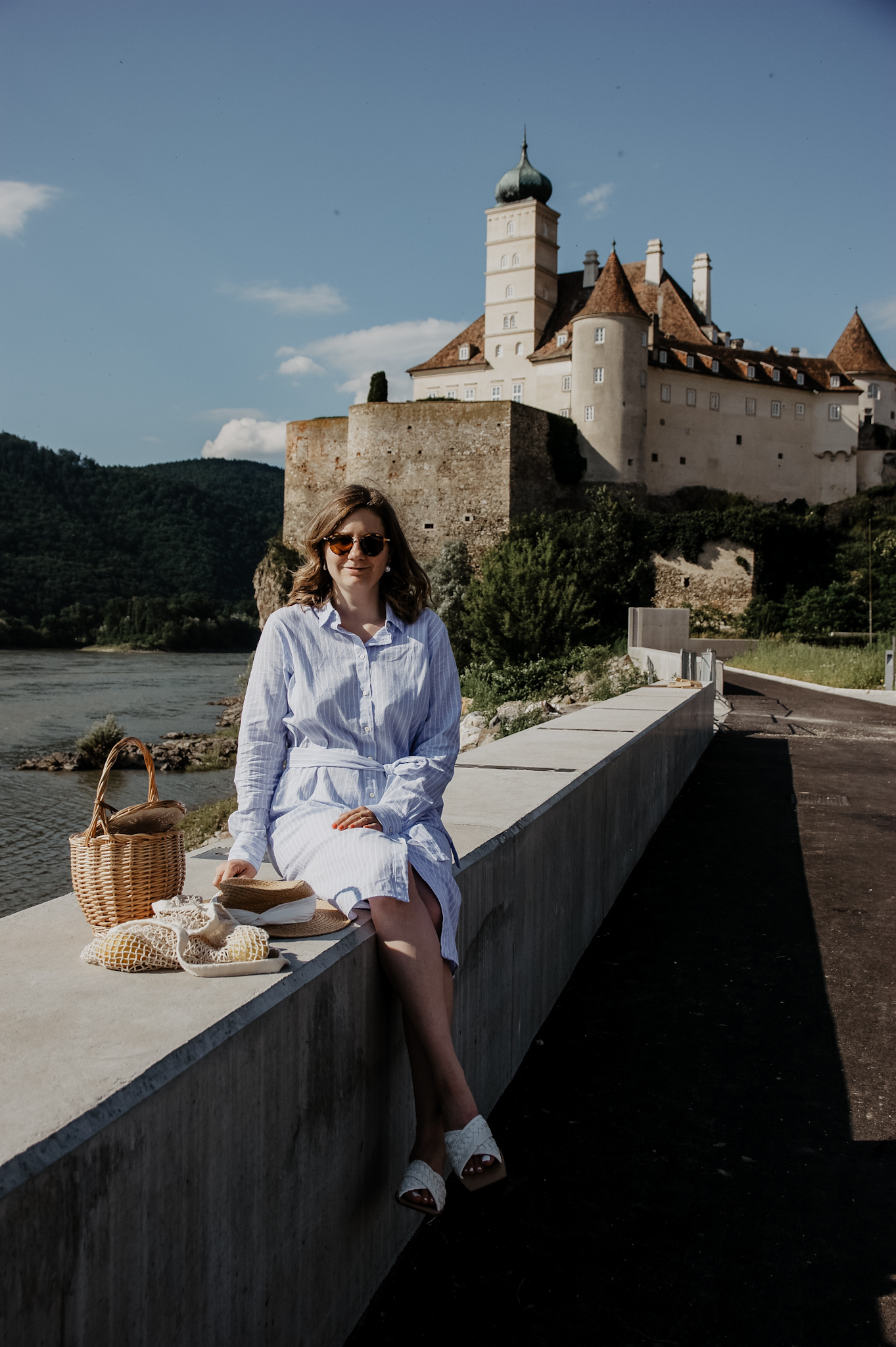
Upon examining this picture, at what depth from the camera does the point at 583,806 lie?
4078 mm

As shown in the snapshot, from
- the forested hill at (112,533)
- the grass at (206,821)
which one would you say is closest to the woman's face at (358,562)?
the grass at (206,821)

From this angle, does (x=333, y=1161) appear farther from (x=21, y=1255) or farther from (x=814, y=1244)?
(x=814, y=1244)

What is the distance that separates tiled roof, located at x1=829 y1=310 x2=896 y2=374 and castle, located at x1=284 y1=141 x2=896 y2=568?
100 millimetres

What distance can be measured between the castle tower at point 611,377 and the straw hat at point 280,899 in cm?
4224

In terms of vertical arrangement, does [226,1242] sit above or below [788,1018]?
above

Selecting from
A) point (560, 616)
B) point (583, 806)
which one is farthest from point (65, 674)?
point (583, 806)

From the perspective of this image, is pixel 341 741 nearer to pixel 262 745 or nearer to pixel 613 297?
pixel 262 745

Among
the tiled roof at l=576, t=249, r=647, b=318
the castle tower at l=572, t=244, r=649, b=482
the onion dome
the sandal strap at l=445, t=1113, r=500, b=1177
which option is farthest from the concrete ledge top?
the onion dome

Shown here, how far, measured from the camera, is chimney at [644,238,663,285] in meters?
51.3

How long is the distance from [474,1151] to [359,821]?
0.75m

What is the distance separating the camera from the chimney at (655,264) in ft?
168

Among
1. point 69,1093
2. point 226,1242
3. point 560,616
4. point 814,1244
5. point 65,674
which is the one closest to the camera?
point 69,1093

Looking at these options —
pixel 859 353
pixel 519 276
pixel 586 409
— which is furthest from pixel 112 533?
pixel 859 353

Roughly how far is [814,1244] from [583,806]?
1905 millimetres
